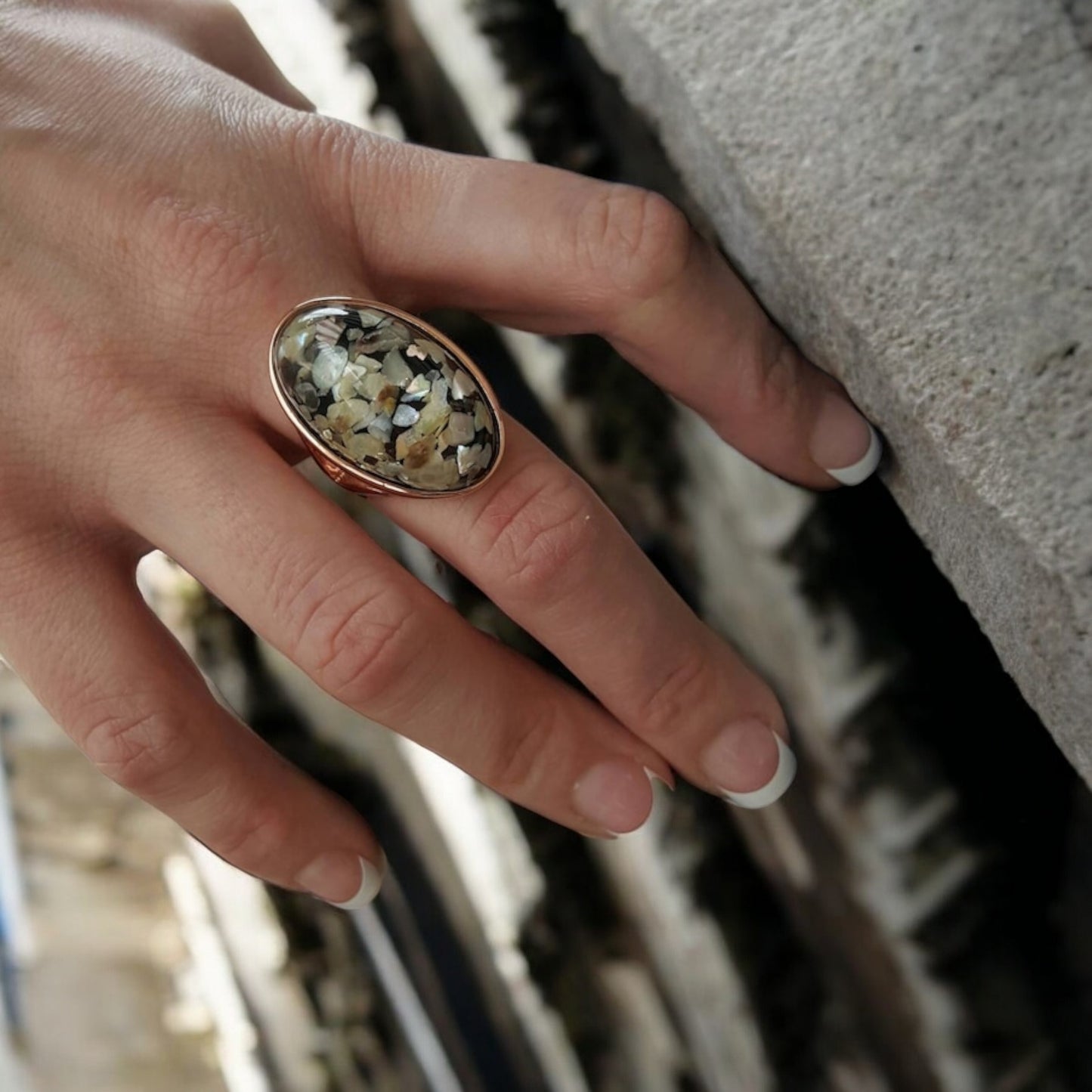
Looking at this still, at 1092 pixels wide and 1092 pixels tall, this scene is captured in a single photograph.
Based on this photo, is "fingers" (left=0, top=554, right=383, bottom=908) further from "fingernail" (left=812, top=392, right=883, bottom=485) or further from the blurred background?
"fingernail" (left=812, top=392, right=883, bottom=485)

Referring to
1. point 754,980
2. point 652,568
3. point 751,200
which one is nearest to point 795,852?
point 754,980

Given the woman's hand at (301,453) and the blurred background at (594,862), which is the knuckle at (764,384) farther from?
the blurred background at (594,862)

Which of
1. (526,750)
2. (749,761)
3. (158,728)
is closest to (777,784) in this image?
(749,761)

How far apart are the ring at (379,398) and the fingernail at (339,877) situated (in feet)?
0.84

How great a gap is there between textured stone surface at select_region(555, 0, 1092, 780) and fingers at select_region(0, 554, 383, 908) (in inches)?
16.5

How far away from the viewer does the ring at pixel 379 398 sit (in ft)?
2.04

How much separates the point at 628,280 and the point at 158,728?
0.38m

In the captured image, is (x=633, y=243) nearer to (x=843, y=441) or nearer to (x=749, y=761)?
(x=843, y=441)

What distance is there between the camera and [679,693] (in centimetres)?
69

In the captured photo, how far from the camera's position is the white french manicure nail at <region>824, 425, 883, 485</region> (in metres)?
0.68

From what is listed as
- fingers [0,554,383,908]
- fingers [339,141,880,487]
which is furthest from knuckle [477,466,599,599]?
fingers [0,554,383,908]

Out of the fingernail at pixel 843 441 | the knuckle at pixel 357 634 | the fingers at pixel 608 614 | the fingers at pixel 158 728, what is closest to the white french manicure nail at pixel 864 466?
the fingernail at pixel 843 441

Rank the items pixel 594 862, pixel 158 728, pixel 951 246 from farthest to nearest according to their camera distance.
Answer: pixel 594 862 < pixel 158 728 < pixel 951 246

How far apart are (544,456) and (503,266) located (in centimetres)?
12
